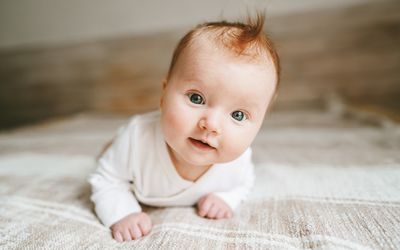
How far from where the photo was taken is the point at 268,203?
0.68m

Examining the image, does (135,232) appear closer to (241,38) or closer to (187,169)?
(187,169)

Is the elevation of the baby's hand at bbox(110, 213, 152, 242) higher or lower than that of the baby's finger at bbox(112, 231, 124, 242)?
higher

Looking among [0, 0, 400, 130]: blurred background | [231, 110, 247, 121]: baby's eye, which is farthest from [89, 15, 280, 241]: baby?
[0, 0, 400, 130]: blurred background

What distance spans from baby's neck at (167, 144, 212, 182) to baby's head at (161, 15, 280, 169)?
4.3 inches

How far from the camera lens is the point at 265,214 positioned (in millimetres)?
628

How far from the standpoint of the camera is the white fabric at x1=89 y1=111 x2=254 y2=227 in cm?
68

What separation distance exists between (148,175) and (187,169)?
0.08 meters

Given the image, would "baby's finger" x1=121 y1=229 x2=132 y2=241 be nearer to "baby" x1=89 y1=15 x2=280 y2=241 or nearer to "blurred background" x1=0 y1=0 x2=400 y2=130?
"baby" x1=89 y1=15 x2=280 y2=241

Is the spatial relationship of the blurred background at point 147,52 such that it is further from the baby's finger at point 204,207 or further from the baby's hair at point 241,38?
the baby's finger at point 204,207

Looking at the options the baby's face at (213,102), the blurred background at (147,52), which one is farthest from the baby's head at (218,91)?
the blurred background at (147,52)

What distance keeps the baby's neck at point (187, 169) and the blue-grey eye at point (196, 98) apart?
168 mm

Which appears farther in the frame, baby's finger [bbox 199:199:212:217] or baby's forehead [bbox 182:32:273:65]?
baby's finger [bbox 199:199:212:217]

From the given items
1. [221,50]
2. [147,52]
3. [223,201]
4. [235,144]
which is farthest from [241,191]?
[147,52]

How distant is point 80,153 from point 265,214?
73 cm
